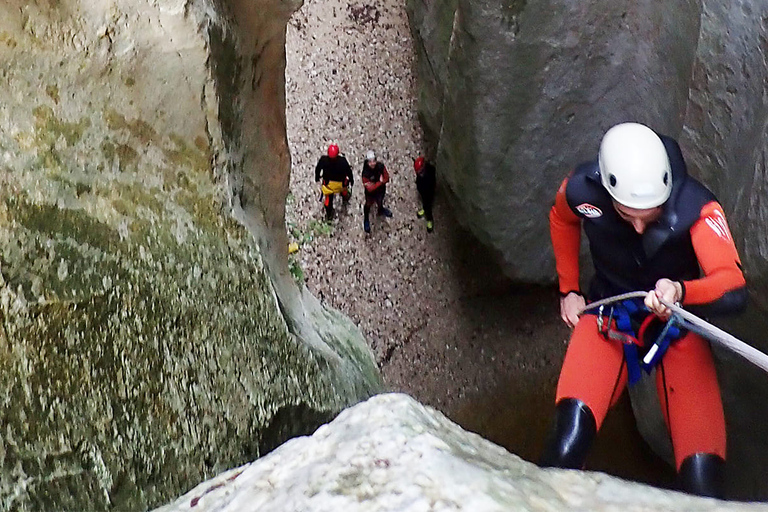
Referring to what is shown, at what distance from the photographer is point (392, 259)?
4.07 m

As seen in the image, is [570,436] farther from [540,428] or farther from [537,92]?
[540,428]

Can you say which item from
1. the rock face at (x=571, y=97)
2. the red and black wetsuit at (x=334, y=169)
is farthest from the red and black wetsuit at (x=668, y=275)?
the red and black wetsuit at (x=334, y=169)

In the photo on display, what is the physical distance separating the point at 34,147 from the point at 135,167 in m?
0.22

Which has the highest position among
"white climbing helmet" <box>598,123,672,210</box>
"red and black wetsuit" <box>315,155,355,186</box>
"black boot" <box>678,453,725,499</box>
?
"red and black wetsuit" <box>315,155,355,186</box>

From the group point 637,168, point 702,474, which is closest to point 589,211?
point 637,168

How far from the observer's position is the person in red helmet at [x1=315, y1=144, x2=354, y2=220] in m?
3.84

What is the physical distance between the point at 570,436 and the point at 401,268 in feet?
7.81

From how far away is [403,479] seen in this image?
0.84m

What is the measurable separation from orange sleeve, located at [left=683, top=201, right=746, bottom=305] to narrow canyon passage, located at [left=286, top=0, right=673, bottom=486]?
2.22m

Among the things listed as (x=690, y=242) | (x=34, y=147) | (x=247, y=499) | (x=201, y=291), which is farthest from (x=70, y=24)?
(x=690, y=242)

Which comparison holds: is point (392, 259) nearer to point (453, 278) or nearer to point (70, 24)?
point (453, 278)

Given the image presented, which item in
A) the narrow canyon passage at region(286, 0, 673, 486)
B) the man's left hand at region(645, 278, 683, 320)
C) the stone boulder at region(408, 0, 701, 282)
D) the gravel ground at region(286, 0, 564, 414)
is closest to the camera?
the man's left hand at region(645, 278, 683, 320)

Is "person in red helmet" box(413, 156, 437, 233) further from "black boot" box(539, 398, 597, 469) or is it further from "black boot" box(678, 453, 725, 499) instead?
"black boot" box(678, 453, 725, 499)

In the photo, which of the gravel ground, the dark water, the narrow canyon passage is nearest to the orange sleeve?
the dark water
